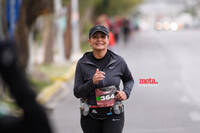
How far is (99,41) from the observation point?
4594 millimetres

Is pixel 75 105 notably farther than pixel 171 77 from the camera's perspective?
No

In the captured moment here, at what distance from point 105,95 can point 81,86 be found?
23 cm

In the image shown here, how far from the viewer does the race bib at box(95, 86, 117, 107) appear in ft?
15.0

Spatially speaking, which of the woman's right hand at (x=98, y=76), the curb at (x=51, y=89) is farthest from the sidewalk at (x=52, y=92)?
the woman's right hand at (x=98, y=76)

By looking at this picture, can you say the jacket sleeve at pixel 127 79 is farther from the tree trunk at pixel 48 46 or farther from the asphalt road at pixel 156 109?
the tree trunk at pixel 48 46

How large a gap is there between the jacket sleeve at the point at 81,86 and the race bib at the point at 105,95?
9 centimetres

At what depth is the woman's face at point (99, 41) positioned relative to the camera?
15.1 ft

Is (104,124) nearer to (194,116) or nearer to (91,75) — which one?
(91,75)

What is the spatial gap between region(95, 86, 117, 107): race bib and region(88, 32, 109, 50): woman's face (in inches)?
14.5

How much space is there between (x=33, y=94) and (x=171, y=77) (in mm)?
Answer: 14788

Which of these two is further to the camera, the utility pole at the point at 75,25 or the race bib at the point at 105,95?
the utility pole at the point at 75,25

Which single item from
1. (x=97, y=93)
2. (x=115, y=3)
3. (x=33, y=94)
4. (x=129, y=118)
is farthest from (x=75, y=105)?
(x=115, y=3)

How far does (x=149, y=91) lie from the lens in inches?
550

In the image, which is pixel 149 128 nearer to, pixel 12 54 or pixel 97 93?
pixel 97 93
